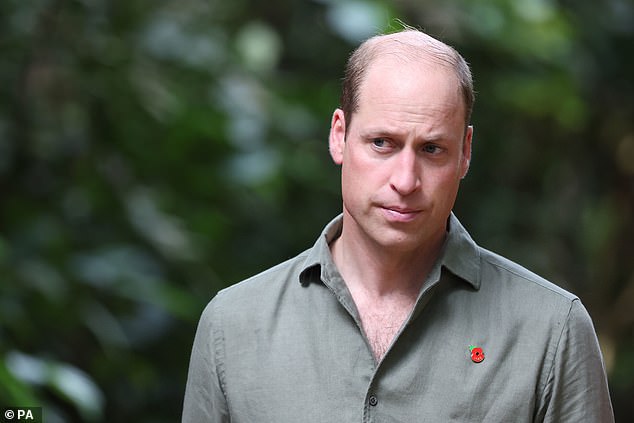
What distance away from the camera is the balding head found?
6.29ft

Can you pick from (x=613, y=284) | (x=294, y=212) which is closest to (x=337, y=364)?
(x=294, y=212)

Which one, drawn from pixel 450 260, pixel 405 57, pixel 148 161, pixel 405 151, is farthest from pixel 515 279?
pixel 148 161

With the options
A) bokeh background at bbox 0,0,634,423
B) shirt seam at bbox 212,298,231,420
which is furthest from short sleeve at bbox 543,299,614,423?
bokeh background at bbox 0,0,634,423

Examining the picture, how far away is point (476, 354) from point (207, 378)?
0.50 meters

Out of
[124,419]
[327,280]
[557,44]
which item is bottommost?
[124,419]

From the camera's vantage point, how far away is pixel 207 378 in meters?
2.09

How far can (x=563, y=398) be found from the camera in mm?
1930

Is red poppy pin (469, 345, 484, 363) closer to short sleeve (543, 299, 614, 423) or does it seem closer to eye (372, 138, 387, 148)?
short sleeve (543, 299, 614, 423)

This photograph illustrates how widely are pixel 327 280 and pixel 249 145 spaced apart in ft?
7.81

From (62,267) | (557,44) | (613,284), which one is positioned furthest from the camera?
(613,284)

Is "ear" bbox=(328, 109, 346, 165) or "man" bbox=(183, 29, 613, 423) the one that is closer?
"man" bbox=(183, 29, 613, 423)

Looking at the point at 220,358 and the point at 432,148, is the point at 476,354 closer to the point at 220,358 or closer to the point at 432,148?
the point at 432,148

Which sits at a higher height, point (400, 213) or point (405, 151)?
point (405, 151)

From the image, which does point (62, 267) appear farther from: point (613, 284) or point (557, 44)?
point (613, 284)
